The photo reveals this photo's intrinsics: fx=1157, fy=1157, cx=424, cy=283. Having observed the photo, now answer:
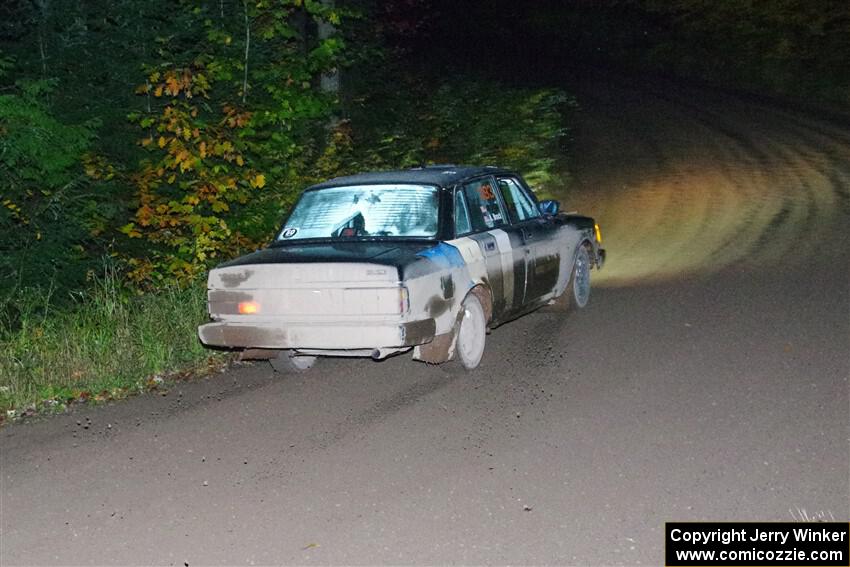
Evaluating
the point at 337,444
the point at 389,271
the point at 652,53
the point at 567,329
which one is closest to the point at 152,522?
the point at 337,444

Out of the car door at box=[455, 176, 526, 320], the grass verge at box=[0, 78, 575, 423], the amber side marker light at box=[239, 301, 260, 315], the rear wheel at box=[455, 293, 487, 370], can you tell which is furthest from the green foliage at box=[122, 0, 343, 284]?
the rear wheel at box=[455, 293, 487, 370]

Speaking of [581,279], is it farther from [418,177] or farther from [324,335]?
[324,335]

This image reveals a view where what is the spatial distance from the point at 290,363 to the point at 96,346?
182 centimetres

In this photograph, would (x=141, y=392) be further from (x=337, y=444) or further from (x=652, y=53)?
(x=652, y=53)

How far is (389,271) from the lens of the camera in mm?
8617

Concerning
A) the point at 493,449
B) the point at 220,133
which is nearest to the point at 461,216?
the point at 493,449

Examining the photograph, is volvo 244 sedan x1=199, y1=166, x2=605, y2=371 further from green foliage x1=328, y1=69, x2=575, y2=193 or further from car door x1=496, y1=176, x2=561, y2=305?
green foliage x1=328, y1=69, x2=575, y2=193

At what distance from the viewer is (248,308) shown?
9.07 m

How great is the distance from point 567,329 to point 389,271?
121 inches

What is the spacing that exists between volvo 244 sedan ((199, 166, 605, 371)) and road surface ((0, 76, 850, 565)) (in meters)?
0.41

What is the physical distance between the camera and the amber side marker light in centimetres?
904

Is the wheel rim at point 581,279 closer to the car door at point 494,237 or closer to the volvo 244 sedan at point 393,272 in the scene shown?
the volvo 244 sedan at point 393,272

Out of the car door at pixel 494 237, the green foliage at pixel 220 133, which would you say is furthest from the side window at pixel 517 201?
the green foliage at pixel 220 133

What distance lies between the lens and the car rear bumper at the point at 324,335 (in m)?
8.65
